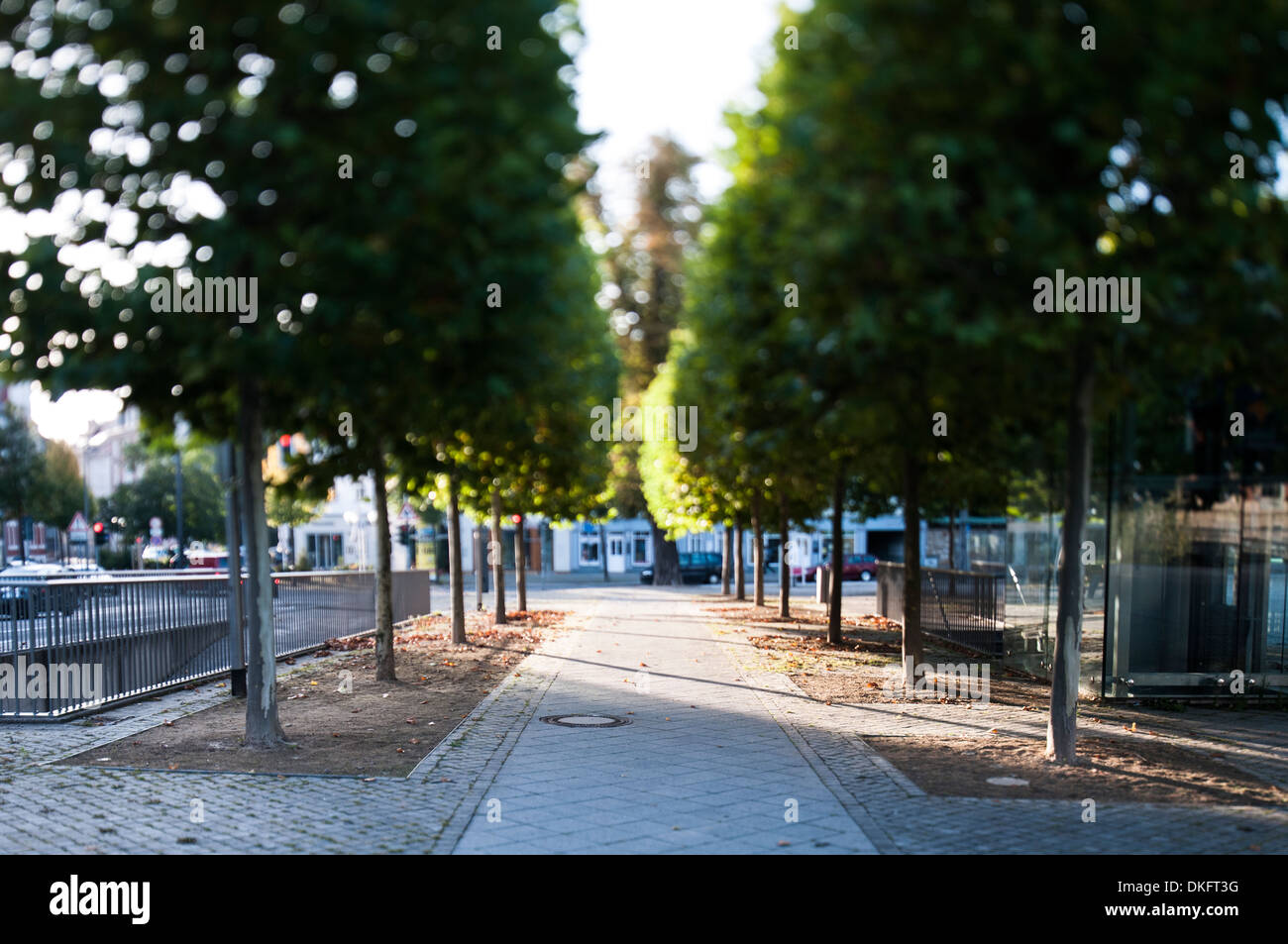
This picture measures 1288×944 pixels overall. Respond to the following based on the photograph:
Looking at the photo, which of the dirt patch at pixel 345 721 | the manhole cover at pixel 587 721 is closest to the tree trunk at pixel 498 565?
the dirt patch at pixel 345 721

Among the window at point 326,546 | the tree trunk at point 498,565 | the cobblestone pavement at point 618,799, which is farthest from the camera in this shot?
the window at point 326,546

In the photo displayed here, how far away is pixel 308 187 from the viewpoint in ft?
22.1

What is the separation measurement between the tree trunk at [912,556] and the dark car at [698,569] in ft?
120

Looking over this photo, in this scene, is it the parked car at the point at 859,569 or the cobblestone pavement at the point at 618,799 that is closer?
the cobblestone pavement at the point at 618,799

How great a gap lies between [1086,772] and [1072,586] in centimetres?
146

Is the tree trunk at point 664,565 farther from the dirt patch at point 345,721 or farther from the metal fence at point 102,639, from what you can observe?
the metal fence at point 102,639

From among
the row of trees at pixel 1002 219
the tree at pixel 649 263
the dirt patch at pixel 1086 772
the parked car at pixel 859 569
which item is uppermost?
the tree at pixel 649 263

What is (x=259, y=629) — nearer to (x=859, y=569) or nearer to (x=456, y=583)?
(x=456, y=583)

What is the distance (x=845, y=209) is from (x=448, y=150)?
7.62ft

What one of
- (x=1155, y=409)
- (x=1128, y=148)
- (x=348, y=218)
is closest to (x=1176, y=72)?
(x=1128, y=148)

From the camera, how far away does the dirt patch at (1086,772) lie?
827 centimetres

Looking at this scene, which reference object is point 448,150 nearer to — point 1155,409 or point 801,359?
point 801,359

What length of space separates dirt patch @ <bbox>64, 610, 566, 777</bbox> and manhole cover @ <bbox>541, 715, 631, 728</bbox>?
971 mm

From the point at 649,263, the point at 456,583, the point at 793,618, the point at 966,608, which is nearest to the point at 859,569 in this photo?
the point at 649,263
